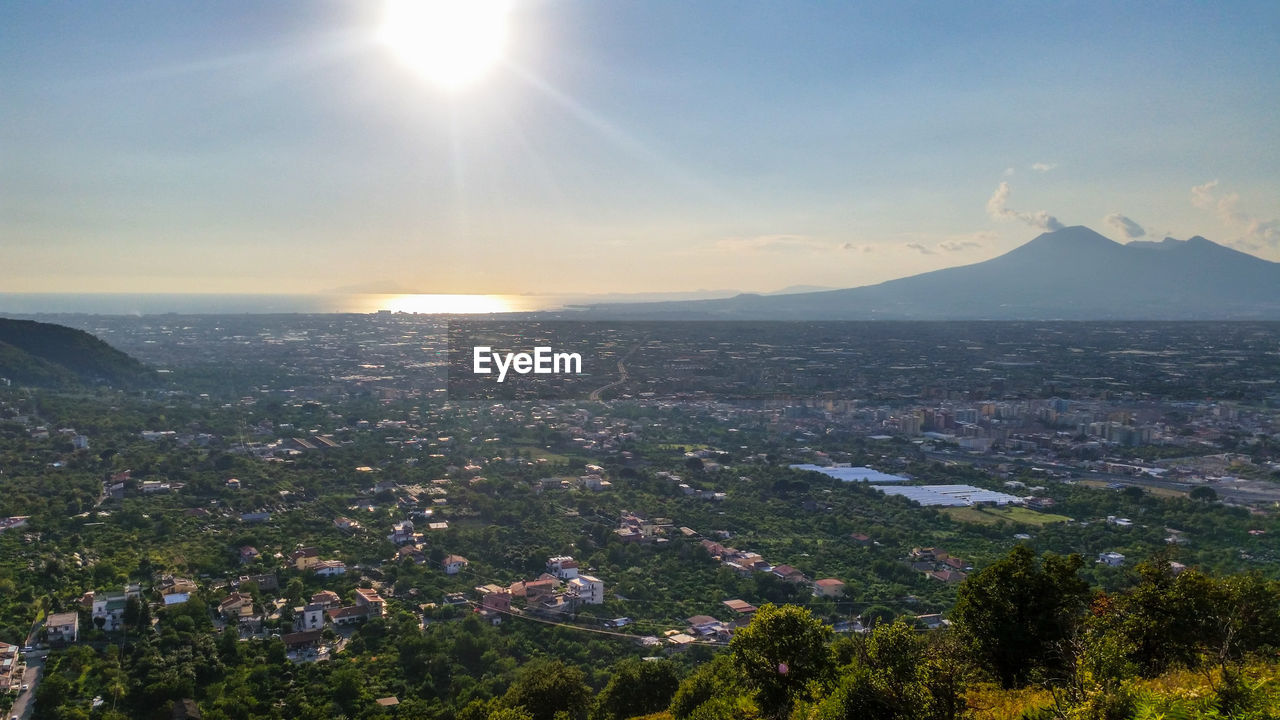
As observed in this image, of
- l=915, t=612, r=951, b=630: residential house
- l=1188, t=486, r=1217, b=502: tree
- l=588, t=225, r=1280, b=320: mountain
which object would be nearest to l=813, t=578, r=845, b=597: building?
l=915, t=612, r=951, b=630: residential house

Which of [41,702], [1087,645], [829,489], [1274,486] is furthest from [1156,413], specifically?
[41,702]

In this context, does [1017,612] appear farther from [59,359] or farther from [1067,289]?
[1067,289]

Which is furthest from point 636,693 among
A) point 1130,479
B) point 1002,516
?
point 1130,479

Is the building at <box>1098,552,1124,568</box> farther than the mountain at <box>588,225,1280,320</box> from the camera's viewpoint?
No

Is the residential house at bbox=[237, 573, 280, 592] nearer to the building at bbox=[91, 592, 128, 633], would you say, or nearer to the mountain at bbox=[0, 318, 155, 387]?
the building at bbox=[91, 592, 128, 633]

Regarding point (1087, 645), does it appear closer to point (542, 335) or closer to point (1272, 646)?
point (1272, 646)

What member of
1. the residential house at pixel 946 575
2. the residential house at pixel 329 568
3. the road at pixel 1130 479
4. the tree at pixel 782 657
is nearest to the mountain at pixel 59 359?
the residential house at pixel 329 568
